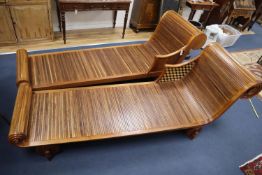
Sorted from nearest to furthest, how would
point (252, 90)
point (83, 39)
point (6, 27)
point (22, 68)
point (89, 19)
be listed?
point (252, 90), point (22, 68), point (6, 27), point (83, 39), point (89, 19)

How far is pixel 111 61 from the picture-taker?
7.73 feet

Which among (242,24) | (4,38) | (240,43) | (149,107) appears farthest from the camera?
(242,24)

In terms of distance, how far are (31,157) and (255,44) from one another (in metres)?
4.32

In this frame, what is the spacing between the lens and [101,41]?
3.34 meters

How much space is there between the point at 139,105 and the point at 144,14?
2.16 meters

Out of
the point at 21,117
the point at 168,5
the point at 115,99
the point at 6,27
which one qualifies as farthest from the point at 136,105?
the point at 168,5

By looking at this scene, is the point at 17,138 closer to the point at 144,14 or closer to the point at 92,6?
the point at 92,6

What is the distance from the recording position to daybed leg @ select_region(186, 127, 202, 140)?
202 centimetres

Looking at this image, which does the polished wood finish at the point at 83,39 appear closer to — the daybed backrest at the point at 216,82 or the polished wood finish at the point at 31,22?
the polished wood finish at the point at 31,22

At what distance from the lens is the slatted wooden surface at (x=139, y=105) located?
1.66m

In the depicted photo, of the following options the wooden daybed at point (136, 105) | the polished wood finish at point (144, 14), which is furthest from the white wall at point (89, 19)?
the wooden daybed at point (136, 105)

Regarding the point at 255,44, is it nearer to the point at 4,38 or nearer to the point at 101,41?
the point at 101,41

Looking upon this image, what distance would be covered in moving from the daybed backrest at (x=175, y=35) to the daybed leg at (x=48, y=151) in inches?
61.3

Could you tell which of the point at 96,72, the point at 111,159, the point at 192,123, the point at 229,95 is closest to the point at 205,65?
the point at 229,95
